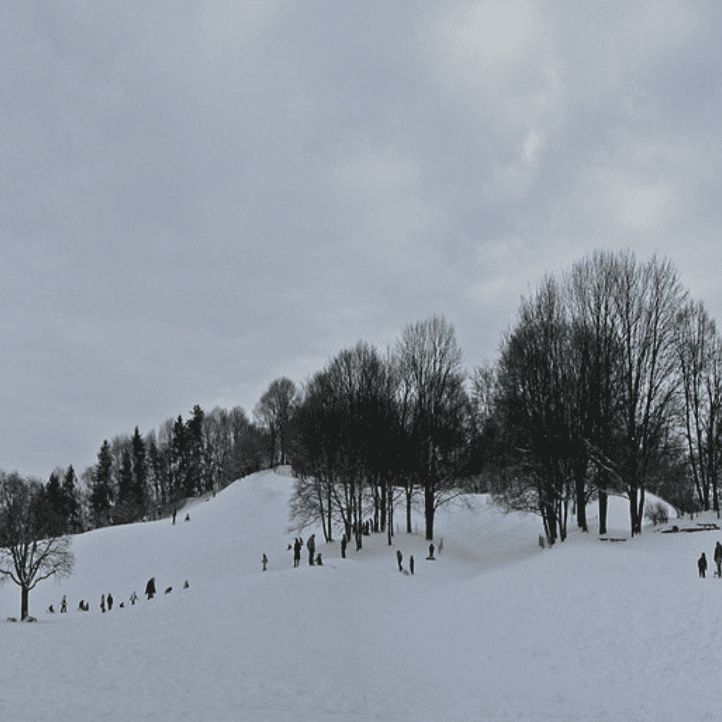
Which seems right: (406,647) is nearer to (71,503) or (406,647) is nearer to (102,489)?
(102,489)

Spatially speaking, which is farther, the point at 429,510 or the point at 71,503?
the point at 71,503

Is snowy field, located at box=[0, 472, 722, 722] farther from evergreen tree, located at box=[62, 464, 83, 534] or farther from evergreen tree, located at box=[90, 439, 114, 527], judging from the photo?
evergreen tree, located at box=[90, 439, 114, 527]

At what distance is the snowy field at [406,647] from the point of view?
12406mm

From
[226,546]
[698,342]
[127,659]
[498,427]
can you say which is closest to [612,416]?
[498,427]

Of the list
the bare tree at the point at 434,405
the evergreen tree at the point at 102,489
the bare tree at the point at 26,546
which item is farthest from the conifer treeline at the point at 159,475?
the bare tree at the point at 434,405

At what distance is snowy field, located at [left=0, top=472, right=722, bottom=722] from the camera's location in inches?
488

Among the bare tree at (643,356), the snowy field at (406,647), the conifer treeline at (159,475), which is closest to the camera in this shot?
the snowy field at (406,647)

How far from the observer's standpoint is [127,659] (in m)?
15.6

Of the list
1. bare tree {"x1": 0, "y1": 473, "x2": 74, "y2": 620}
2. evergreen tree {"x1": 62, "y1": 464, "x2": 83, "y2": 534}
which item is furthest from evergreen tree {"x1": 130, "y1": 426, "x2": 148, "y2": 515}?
bare tree {"x1": 0, "y1": 473, "x2": 74, "y2": 620}

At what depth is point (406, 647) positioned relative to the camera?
19516 millimetres

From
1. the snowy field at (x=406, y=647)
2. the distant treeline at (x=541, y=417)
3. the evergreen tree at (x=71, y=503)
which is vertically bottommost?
the evergreen tree at (x=71, y=503)

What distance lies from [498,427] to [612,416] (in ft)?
34.5

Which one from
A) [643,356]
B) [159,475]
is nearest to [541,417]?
[643,356]

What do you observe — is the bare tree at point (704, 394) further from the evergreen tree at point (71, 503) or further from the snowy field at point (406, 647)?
the evergreen tree at point (71, 503)
